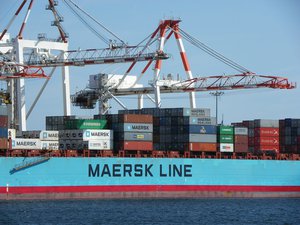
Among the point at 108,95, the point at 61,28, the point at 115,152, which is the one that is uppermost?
the point at 61,28

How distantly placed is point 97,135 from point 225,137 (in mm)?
11561

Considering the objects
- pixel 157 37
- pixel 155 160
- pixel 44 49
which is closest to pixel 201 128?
pixel 155 160

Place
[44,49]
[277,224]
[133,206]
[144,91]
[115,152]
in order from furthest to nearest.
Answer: [144,91] → [44,49] → [115,152] → [133,206] → [277,224]

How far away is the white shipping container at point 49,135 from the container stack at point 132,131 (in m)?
4.35

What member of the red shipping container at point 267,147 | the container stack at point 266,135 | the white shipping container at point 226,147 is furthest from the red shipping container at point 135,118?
the red shipping container at point 267,147

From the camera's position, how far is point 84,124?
62.4 meters

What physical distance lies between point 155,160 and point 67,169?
7611 millimetres

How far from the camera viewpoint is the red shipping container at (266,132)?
240 ft

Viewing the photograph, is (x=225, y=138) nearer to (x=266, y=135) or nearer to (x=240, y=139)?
(x=240, y=139)

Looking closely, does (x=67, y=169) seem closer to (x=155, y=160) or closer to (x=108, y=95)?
(x=155, y=160)

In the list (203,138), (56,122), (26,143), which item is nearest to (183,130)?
(203,138)

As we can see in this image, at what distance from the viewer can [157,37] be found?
70.9 m

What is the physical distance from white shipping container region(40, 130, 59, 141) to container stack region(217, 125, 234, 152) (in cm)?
1338

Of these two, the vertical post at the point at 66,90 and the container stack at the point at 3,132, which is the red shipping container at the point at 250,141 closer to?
the vertical post at the point at 66,90
